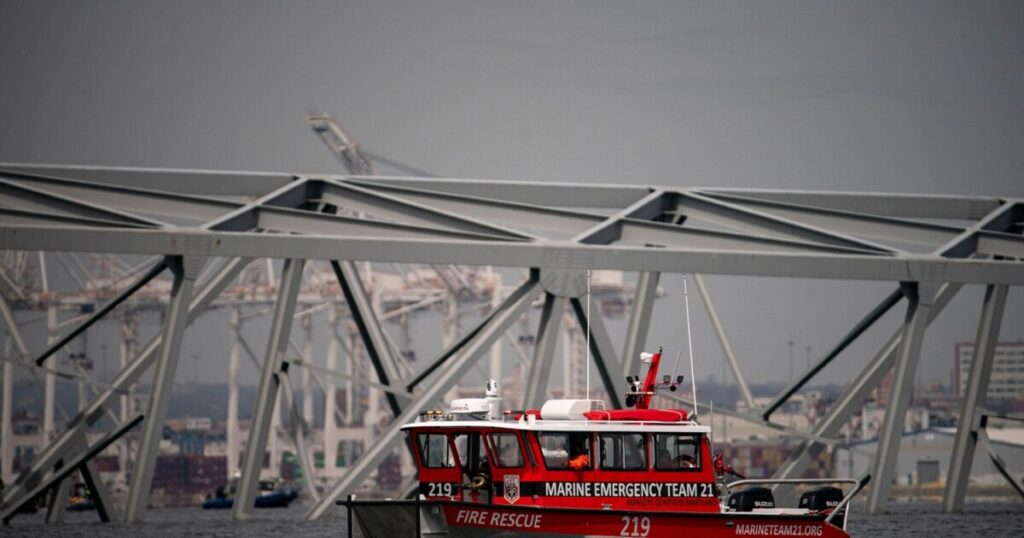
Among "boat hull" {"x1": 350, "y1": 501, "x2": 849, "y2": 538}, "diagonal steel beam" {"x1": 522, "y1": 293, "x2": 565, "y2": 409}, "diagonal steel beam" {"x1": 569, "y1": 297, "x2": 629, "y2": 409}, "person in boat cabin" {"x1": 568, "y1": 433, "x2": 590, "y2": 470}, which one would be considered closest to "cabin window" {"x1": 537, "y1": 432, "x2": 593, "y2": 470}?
"person in boat cabin" {"x1": 568, "y1": 433, "x2": 590, "y2": 470}

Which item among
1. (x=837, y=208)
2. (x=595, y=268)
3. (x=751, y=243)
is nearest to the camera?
(x=595, y=268)

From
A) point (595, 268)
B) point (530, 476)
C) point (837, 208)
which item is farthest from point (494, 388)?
point (837, 208)

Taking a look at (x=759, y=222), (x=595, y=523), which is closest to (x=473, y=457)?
(x=595, y=523)

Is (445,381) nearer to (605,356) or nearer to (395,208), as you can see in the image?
(605,356)

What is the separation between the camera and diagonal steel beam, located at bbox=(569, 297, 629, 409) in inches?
2025

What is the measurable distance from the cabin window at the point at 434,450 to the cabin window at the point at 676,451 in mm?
4565

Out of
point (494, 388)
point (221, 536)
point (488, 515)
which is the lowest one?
point (221, 536)

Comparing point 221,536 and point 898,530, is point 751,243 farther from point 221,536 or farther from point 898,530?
point 221,536

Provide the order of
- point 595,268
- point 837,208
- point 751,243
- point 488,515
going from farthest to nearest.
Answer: point 837,208 → point 751,243 → point 595,268 → point 488,515

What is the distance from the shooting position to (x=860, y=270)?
5291 cm

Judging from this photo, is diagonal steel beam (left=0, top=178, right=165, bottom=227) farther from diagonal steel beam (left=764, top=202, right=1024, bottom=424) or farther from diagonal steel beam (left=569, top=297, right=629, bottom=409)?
diagonal steel beam (left=764, top=202, right=1024, bottom=424)

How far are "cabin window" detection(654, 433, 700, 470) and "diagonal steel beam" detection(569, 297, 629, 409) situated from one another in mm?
10994

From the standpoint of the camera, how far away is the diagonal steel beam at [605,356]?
51.4 meters

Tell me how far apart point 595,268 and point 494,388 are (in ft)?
41.1
